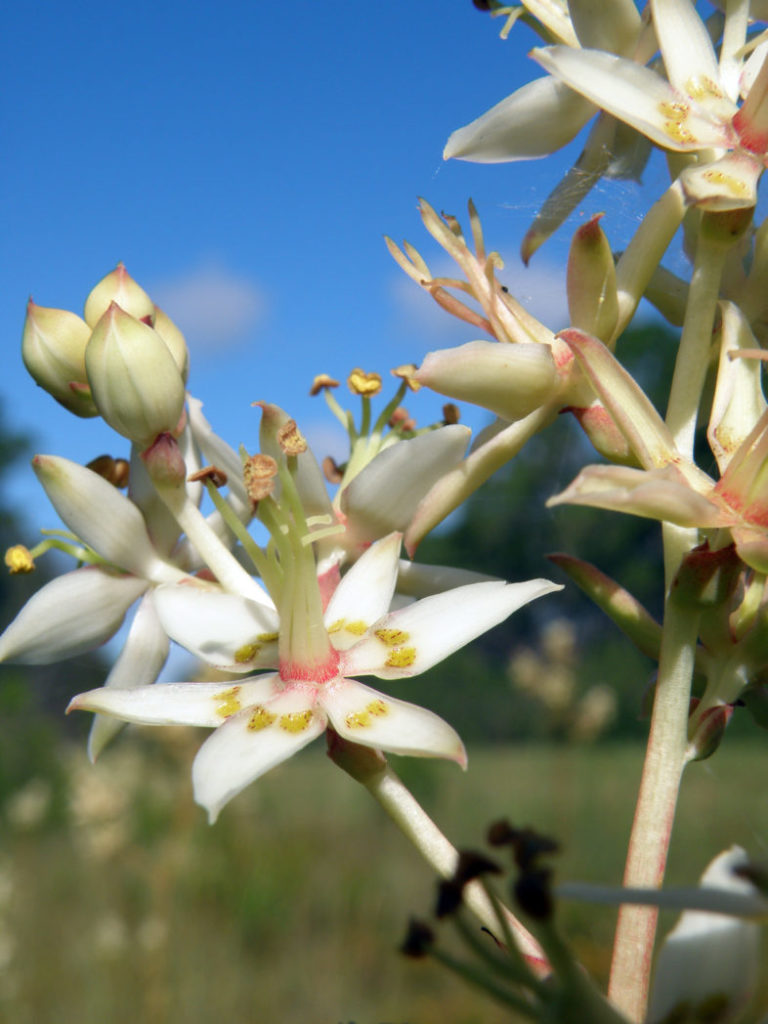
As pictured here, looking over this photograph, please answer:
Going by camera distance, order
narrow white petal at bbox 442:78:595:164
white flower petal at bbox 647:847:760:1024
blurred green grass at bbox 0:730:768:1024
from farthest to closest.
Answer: blurred green grass at bbox 0:730:768:1024 < narrow white petal at bbox 442:78:595:164 < white flower petal at bbox 647:847:760:1024

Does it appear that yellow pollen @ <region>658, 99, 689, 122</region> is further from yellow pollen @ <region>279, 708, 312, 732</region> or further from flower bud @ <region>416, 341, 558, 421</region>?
yellow pollen @ <region>279, 708, 312, 732</region>

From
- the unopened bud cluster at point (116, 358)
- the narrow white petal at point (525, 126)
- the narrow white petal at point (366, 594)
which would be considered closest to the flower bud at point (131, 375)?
the unopened bud cluster at point (116, 358)

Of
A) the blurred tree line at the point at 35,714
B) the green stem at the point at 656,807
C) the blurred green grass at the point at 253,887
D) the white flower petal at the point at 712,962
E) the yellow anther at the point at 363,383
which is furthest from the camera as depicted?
the blurred tree line at the point at 35,714

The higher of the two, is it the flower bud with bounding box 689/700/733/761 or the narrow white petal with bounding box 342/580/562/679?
the narrow white petal with bounding box 342/580/562/679

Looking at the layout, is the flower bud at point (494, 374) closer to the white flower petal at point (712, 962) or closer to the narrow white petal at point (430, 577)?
the narrow white petal at point (430, 577)

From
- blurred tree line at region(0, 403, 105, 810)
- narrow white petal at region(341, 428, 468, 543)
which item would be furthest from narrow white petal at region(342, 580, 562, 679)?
blurred tree line at region(0, 403, 105, 810)

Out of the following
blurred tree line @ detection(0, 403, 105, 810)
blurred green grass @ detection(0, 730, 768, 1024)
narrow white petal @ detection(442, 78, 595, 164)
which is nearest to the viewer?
narrow white petal @ detection(442, 78, 595, 164)

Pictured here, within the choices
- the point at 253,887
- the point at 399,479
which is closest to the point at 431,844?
the point at 399,479
